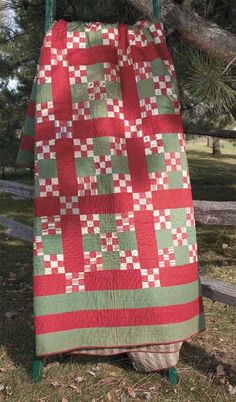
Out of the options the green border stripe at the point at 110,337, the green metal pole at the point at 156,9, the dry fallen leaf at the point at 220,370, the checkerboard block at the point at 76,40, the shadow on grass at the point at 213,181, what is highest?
the green metal pole at the point at 156,9

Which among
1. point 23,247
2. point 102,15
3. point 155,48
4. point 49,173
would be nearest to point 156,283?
point 49,173

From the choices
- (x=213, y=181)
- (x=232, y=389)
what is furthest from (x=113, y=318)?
(x=213, y=181)

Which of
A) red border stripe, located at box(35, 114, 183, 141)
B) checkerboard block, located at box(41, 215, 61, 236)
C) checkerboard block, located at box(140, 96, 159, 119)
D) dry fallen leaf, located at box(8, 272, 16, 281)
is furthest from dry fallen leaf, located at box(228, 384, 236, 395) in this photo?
dry fallen leaf, located at box(8, 272, 16, 281)

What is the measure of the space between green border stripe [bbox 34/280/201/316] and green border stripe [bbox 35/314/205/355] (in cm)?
13

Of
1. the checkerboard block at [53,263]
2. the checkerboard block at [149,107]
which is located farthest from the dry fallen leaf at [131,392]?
the checkerboard block at [149,107]

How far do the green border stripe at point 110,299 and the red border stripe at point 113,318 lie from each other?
0.02m

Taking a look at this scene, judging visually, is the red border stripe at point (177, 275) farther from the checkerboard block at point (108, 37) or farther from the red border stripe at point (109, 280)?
the checkerboard block at point (108, 37)

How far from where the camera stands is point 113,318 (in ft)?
8.80

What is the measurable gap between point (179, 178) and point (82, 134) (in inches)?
23.1

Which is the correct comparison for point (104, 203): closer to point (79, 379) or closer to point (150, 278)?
point (150, 278)

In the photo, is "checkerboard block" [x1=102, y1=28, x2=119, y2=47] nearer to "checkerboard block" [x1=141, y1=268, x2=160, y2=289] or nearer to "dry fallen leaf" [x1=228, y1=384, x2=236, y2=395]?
"checkerboard block" [x1=141, y1=268, x2=160, y2=289]

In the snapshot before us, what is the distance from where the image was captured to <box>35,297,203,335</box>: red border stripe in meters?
2.65

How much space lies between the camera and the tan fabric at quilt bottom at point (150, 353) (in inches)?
107

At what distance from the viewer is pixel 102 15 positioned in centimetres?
Answer: 406
